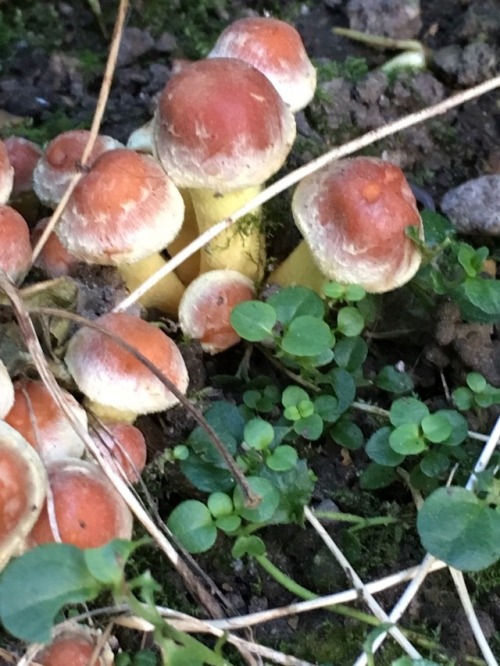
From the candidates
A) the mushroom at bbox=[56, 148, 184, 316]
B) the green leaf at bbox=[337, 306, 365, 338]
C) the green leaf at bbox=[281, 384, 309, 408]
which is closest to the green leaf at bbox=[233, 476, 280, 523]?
the green leaf at bbox=[281, 384, 309, 408]

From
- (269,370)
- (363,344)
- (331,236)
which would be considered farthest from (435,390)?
(331,236)

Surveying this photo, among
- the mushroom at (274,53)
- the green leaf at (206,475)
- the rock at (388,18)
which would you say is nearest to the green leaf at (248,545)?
the green leaf at (206,475)

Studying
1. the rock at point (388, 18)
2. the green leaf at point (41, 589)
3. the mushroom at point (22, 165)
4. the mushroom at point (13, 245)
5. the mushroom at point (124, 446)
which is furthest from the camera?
the rock at point (388, 18)

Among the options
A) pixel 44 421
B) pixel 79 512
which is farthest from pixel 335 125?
pixel 79 512

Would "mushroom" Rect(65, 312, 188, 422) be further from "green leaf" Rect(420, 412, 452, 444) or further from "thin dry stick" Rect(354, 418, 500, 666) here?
"thin dry stick" Rect(354, 418, 500, 666)

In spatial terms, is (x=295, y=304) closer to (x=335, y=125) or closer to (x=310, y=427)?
(x=310, y=427)

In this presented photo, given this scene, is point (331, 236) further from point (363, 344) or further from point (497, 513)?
point (497, 513)

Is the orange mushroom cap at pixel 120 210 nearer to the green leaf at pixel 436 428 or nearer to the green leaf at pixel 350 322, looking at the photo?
the green leaf at pixel 350 322
